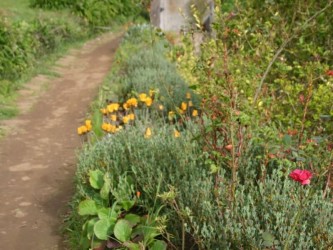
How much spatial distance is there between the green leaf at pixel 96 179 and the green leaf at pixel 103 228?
0.50m

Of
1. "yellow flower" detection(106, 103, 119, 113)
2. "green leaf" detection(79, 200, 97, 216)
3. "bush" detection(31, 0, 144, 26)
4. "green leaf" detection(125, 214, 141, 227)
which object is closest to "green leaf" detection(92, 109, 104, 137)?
"yellow flower" detection(106, 103, 119, 113)

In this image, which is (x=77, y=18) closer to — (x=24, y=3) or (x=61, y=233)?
(x=24, y=3)

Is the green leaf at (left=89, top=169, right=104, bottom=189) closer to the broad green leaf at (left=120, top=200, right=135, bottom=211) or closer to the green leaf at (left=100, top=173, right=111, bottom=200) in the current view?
the green leaf at (left=100, top=173, right=111, bottom=200)

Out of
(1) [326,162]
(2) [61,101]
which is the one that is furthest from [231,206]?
(2) [61,101]

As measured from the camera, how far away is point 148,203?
4.19 meters

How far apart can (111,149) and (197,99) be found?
8.39 ft

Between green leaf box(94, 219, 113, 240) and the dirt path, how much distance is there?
789mm

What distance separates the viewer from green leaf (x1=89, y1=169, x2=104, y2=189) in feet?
14.3

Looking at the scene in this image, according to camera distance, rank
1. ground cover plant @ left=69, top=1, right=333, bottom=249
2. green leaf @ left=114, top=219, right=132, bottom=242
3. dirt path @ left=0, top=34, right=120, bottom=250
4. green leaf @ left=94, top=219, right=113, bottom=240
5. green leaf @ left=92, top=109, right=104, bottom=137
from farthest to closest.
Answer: green leaf @ left=92, top=109, right=104, bottom=137 → dirt path @ left=0, top=34, right=120, bottom=250 → green leaf @ left=94, top=219, right=113, bottom=240 → green leaf @ left=114, top=219, right=132, bottom=242 → ground cover plant @ left=69, top=1, right=333, bottom=249

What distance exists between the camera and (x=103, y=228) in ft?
12.8

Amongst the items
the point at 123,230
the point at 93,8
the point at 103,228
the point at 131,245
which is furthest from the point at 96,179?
the point at 93,8

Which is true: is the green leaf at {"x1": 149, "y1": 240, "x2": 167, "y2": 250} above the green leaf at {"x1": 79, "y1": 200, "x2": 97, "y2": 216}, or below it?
above

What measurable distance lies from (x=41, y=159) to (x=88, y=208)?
8.81 feet

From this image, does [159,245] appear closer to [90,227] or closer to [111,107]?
[90,227]
